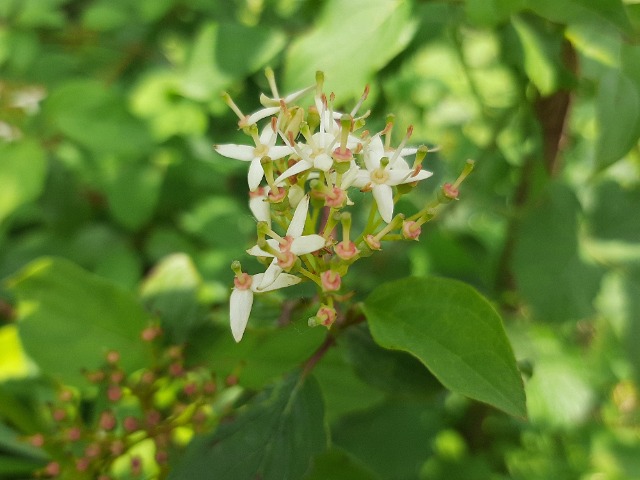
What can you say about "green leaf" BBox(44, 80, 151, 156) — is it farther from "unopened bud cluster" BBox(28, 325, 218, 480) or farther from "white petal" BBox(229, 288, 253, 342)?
"white petal" BBox(229, 288, 253, 342)

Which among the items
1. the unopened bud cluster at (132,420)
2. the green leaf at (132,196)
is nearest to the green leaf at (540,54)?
the unopened bud cluster at (132,420)

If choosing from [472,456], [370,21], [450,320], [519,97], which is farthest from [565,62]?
[472,456]

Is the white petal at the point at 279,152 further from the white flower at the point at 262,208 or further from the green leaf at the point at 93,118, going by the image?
the green leaf at the point at 93,118

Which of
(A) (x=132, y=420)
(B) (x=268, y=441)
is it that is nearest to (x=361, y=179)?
(B) (x=268, y=441)

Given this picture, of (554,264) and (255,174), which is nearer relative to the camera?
(255,174)

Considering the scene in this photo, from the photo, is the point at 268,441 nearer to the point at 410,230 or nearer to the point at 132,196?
the point at 410,230

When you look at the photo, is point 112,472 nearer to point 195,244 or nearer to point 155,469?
point 155,469
